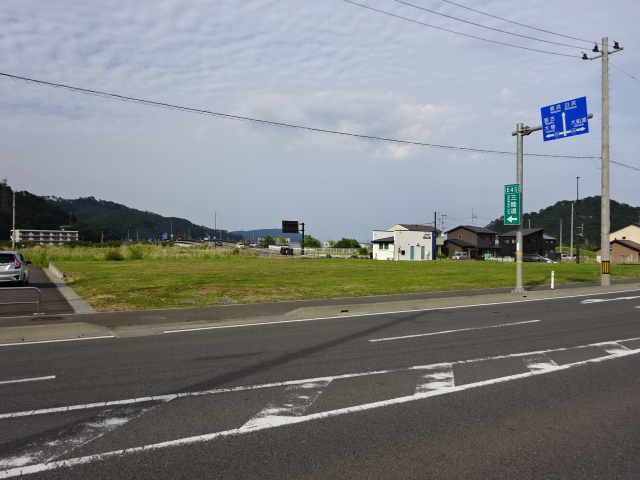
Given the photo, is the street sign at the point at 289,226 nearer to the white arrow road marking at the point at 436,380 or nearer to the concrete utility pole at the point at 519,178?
the concrete utility pole at the point at 519,178

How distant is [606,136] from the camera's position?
24.4m

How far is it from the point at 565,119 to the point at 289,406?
18684 millimetres

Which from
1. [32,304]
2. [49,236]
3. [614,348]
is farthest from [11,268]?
[49,236]

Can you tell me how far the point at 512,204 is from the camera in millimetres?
19406

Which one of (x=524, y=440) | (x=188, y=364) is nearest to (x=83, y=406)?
(x=188, y=364)

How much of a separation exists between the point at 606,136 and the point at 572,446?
24597 mm

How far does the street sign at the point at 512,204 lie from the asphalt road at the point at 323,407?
9826 mm

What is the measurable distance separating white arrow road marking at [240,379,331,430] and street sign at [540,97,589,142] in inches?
684

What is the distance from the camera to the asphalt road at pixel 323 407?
403 centimetres

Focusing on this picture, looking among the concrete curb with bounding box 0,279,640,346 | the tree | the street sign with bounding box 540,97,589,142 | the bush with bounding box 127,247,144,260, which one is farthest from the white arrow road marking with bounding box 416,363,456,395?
the tree

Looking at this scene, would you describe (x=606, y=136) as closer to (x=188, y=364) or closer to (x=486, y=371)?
(x=486, y=371)

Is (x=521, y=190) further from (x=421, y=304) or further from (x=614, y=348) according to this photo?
(x=614, y=348)

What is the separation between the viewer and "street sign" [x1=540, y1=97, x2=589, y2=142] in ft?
62.0

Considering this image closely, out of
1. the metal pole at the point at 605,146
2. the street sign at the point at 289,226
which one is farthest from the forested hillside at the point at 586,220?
the metal pole at the point at 605,146
